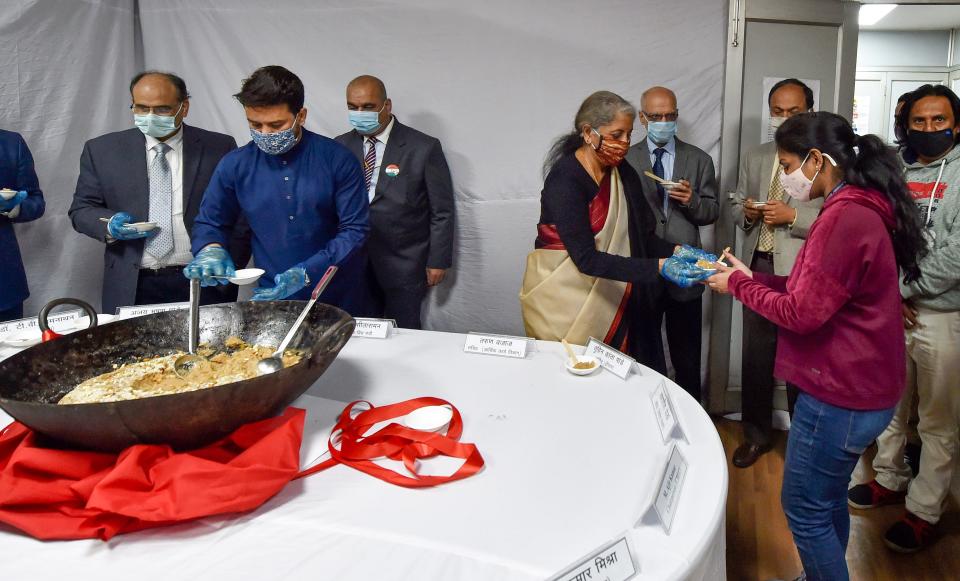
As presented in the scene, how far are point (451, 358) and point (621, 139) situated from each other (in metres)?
0.85

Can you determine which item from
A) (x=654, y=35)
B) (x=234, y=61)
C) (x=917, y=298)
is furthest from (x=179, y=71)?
(x=917, y=298)

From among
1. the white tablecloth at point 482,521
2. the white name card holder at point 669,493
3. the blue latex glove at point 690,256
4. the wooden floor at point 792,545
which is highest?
the blue latex glove at point 690,256

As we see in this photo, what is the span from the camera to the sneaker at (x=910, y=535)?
191 cm

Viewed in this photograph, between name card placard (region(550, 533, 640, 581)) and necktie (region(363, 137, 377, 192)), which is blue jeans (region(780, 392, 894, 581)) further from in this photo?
necktie (region(363, 137, 377, 192))

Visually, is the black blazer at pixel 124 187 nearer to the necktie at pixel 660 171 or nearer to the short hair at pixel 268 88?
the short hair at pixel 268 88

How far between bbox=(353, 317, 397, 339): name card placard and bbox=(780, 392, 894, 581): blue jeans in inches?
38.1

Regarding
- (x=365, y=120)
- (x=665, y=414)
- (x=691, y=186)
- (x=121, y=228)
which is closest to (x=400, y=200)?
(x=365, y=120)

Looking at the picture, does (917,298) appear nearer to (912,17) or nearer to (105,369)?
(105,369)

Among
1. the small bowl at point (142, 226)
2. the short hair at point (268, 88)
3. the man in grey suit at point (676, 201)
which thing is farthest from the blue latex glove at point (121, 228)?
the man in grey suit at point (676, 201)

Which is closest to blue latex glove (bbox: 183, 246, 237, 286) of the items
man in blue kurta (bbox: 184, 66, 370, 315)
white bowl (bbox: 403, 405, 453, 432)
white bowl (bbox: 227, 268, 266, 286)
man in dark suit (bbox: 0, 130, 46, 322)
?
white bowl (bbox: 227, 268, 266, 286)

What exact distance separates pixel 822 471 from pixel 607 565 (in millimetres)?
868

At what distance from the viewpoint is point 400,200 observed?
2877 mm

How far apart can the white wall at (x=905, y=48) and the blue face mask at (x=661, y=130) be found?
16.9 feet

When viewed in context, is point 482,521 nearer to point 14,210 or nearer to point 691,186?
point 691,186
